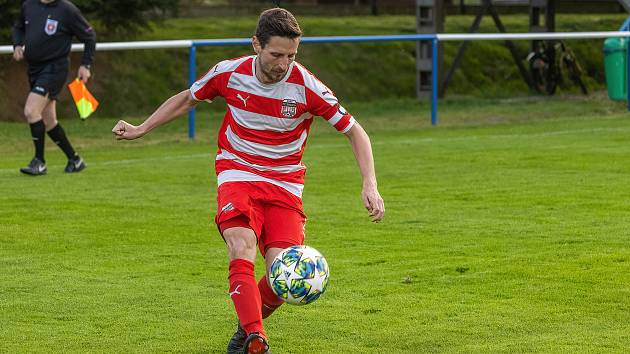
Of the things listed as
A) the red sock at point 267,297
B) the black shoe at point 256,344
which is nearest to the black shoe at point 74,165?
the red sock at point 267,297

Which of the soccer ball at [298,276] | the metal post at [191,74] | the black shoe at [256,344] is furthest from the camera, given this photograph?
Answer: the metal post at [191,74]

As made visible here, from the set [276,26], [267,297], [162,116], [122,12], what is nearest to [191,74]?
[122,12]

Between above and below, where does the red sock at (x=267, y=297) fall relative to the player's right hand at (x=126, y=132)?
below

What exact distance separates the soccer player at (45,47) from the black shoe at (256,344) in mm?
8608

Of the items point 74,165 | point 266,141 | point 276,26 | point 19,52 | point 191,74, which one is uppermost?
point 276,26

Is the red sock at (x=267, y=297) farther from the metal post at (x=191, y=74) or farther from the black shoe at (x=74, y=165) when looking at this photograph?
the metal post at (x=191, y=74)

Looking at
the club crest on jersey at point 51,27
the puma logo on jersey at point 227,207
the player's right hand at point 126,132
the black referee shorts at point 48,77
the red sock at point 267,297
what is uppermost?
the player's right hand at point 126,132

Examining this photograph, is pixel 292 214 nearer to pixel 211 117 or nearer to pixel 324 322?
pixel 324 322

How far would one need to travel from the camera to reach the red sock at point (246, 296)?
6324mm

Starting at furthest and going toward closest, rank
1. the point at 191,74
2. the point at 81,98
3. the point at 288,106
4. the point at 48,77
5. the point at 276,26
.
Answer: the point at 191,74 < the point at 81,98 < the point at 48,77 < the point at 288,106 < the point at 276,26

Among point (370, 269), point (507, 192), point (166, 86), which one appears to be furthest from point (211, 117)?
point (370, 269)

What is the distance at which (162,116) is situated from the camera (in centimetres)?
714

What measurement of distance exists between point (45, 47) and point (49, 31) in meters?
0.18

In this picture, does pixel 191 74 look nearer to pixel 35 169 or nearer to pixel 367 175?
pixel 35 169
